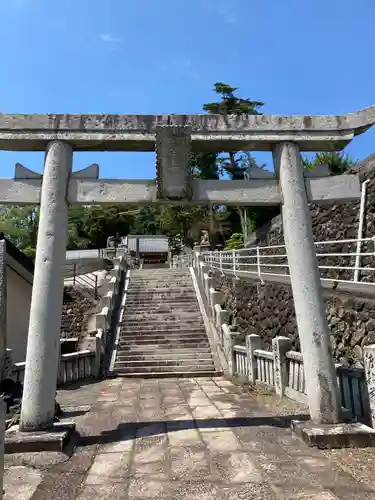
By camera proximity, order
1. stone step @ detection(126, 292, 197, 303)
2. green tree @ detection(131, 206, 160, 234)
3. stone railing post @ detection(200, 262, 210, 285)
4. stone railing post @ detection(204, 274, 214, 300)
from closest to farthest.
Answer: stone railing post @ detection(204, 274, 214, 300) < stone step @ detection(126, 292, 197, 303) < stone railing post @ detection(200, 262, 210, 285) < green tree @ detection(131, 206, 160, 234)

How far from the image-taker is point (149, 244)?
42969 millimetres

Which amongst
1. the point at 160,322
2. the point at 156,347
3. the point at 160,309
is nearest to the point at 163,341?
the point at 156,347

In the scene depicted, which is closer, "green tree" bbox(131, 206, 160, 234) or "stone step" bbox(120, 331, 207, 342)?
"stone step" bbox(120, 331, 207, 342)

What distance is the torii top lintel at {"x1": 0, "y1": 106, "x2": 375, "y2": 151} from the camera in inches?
199

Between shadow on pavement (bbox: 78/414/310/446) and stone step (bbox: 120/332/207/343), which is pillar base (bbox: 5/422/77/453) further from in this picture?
stone step (bbox: 120/332/207/343)

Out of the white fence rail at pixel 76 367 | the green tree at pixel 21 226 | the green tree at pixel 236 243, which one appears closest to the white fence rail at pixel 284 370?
the white fence rail at pixel 76 367

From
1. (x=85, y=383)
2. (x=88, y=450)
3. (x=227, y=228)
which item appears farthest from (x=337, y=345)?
(x=227, y=228)

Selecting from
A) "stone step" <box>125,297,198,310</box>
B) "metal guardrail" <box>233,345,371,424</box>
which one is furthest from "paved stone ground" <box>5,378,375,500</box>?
"stone step" <box>125,297,198,310</box>

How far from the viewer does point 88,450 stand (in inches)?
169

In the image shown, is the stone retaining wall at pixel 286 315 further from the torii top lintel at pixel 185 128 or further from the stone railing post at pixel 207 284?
the torii top lintel at pixel 185 128

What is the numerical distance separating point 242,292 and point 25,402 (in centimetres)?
925

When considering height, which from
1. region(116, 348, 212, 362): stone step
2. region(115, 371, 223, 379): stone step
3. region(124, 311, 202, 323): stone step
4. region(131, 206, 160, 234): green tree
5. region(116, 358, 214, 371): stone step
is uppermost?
region(131, 206, 160, 234): green tree

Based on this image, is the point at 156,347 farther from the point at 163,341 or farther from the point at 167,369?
the point at 167,369

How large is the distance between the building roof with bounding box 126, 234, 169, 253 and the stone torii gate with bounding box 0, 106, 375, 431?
3660 centimetres
